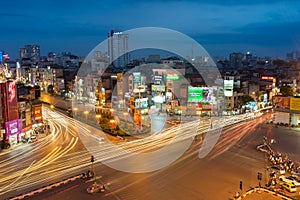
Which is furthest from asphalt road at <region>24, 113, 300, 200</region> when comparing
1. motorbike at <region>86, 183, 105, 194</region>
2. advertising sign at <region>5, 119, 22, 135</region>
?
advertising sign at <region>5, 119, 22, 135</region>

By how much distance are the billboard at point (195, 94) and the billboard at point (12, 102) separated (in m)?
13.1

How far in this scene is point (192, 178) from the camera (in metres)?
9.75

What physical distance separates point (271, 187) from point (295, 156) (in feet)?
12.8

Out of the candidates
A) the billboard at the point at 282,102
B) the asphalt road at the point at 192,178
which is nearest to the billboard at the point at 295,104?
the billboard at the point at 282,102

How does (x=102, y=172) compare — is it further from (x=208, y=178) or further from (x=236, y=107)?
(x=236, y=107)

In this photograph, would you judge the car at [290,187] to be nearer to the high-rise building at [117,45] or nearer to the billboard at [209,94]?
the billboard at [209,94]

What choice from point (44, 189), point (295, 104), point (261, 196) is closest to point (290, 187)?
point (261, 196)

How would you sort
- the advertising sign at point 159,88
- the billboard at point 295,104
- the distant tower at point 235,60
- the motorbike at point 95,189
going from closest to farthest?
the motorbike at point 95,189 < the billboard at point 295,104 < the advertising sign at point 159,88 < the distant tower at point 235,60

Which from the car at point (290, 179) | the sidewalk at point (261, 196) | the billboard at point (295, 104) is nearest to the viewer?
the sidewalk at point (261, 196)

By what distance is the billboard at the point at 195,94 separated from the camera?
2291 centimetres

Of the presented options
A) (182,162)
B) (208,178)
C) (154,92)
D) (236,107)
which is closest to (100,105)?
(154,92)

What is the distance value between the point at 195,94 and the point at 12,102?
44.8 ft

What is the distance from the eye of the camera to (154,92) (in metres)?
25.4

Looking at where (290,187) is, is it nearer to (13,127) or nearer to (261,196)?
(261,196)
